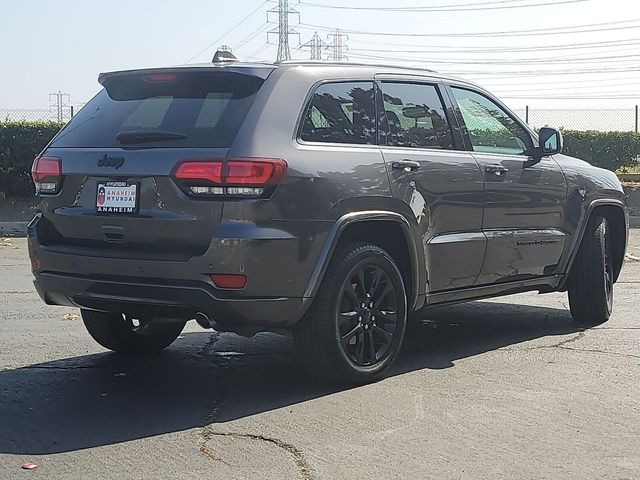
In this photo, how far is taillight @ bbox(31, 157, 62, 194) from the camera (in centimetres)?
553

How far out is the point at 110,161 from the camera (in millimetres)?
5297

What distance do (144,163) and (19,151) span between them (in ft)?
46.0

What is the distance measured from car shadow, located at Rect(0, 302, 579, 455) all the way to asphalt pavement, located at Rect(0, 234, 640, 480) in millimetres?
13

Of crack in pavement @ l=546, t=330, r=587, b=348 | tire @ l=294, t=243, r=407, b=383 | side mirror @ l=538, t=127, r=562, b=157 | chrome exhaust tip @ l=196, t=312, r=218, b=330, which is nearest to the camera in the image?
chrome exhaust tip @ l=196, t=312, r=218, b=330

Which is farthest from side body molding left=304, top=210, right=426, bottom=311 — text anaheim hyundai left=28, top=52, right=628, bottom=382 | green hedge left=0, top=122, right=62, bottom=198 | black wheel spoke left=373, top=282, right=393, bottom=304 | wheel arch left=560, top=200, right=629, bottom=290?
green hedge left=0, top=122, right=62, bottom=198

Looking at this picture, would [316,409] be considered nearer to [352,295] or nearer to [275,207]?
[352,295]

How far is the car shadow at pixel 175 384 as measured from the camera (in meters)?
4.79

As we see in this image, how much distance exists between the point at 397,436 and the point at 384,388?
3.04 ft

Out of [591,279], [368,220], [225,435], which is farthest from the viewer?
[591,279]

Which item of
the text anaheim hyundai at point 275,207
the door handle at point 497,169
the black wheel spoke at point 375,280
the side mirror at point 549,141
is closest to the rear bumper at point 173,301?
the text anaheim hyundai at point 275,207

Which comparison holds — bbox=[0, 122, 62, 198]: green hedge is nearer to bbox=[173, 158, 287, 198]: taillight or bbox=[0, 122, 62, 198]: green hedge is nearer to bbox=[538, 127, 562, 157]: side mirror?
bbox=[538, 127, 562, 157]: side mirror

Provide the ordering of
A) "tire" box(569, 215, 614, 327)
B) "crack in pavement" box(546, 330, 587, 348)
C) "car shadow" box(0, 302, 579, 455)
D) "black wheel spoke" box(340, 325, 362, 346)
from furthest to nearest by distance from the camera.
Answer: "tire" box(569, 215, 614, 327), "crack in pavement" box(546, 330, 587, 348), "black wheel spoke" box(340, 325, 362, 346), "car shadow" box(0, 302, 579, 455)

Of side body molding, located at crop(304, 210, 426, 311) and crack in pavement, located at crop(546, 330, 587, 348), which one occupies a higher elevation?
side body molding, located at crop(304, 210, 426, 311)

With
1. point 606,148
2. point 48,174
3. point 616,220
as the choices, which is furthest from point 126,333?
point 606,148
